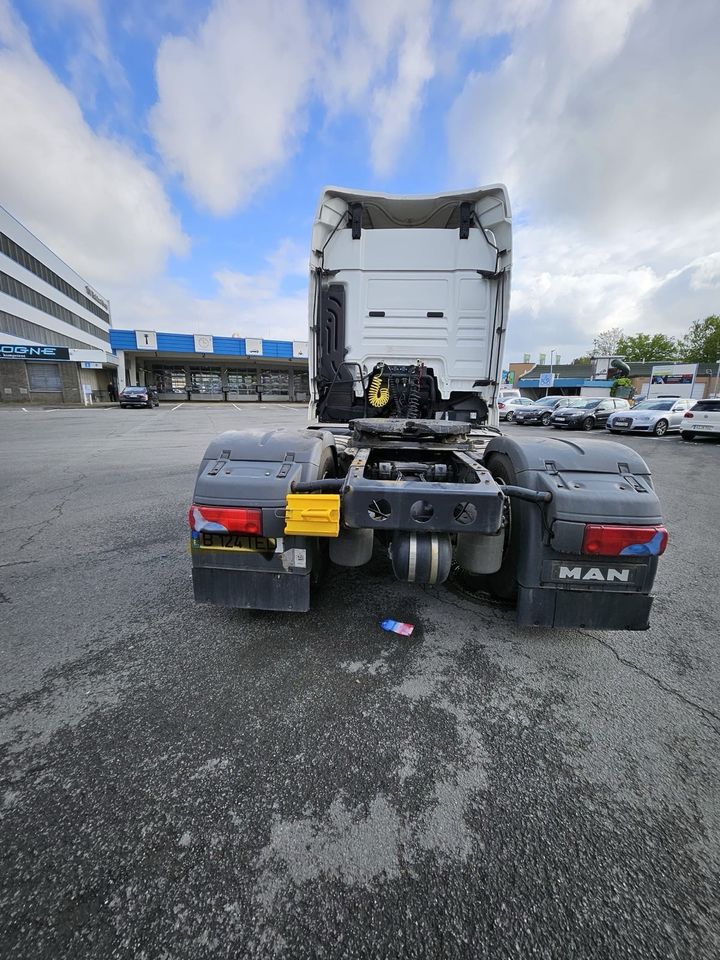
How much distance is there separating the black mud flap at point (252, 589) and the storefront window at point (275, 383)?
44.1m

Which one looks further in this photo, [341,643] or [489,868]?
[341,643]

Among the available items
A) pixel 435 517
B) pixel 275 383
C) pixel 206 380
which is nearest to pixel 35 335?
pixel 206 380

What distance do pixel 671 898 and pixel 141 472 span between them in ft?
28.0

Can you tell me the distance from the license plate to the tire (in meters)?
1.46

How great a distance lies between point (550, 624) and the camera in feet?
7.92

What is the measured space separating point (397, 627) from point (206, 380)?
45.0m

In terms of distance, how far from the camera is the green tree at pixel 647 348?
62062mm

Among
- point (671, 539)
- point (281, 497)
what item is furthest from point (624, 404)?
point (281, 497)

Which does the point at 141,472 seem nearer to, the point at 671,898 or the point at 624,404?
the point at 671,898

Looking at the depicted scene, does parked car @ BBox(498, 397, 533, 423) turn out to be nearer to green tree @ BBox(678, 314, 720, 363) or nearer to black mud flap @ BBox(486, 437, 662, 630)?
black mud flap @ BBox(486, 437, 662, 630)

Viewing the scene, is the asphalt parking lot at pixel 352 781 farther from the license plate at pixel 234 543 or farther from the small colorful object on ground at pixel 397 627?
the license plate at pixel 234 543

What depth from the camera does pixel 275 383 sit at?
147 ft

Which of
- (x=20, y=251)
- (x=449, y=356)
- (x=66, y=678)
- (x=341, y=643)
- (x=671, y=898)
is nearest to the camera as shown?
(x=671, y=898)

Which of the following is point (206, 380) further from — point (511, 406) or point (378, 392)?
point (378, 392)
